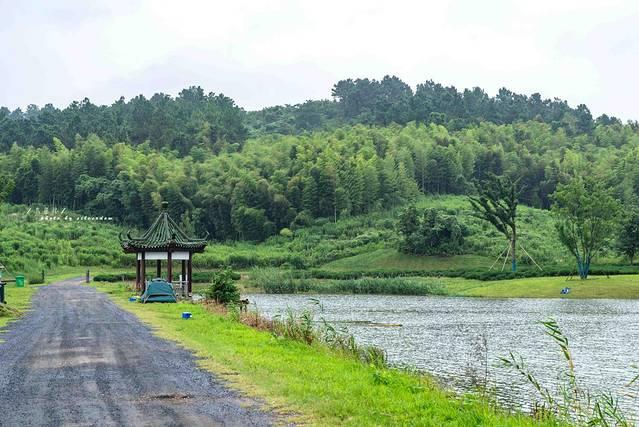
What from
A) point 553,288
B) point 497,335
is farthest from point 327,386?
point 553,288

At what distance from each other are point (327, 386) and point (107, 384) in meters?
4.44

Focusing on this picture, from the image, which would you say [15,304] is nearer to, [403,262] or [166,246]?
[166,246]

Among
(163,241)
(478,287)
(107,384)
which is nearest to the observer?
(107,384)

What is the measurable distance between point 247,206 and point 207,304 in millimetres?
76928

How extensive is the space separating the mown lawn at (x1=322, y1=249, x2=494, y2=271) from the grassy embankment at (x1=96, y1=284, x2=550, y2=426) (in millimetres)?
65531

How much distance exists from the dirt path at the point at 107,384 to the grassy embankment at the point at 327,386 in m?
0.63

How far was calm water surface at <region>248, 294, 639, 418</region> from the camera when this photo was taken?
21.6 m

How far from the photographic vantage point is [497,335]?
3272 centimetres

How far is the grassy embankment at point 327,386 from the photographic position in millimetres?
12617

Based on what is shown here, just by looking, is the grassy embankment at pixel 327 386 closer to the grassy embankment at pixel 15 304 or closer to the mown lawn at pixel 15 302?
the mown lawn at pixel 15 302

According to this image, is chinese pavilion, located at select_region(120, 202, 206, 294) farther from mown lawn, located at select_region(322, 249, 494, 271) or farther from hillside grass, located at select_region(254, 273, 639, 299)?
mown lawn, located at select_region(322, 249, 494, 271)

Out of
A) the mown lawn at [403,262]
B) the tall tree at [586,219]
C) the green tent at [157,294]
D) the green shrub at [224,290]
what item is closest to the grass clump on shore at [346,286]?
the tall tree at [586,219]

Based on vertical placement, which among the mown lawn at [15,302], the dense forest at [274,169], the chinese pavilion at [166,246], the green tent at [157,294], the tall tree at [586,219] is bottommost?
the mown lawn at [15,302]

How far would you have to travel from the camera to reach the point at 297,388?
14844mm
